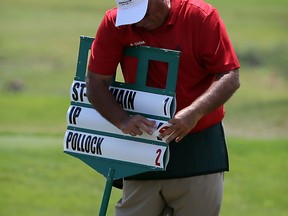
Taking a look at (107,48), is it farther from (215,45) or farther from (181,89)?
(215,45)

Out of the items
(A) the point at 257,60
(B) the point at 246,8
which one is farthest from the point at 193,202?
(B) the point at 246,8

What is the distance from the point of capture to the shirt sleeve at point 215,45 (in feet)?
17.3

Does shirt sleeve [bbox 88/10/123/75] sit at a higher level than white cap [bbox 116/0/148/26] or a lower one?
lower

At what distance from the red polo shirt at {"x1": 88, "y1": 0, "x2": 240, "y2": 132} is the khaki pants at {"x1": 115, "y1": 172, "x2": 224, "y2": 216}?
30cm

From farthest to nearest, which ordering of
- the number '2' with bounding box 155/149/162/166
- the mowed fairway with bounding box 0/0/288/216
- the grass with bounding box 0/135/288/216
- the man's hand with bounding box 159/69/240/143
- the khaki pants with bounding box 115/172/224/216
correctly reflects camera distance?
1. the mowed fairway with bounding box 0/0/288/216
2. the grass with bounding box 0/135/288/216
3. the khaki pants with bounding box 115/172/224/216
4. the number '2' with bounding box 155/149/162/166
5. the man's hand with bounding box 159/69/240/143

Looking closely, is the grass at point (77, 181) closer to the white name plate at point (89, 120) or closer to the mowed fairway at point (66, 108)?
the mowed fairway at point (66, 108)

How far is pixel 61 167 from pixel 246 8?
104ft

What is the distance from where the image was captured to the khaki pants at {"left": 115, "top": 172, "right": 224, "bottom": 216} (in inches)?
216

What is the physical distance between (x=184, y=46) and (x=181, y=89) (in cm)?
23

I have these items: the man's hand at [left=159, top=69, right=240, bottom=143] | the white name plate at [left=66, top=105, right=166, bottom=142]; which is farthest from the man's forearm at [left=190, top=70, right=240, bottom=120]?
the white name plate at [left=66, top=105, right=166, bottom=142]

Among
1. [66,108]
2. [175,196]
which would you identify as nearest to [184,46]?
[175,196]

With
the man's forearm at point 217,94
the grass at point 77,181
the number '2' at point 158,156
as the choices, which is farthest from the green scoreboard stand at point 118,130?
the grass at point 77,181

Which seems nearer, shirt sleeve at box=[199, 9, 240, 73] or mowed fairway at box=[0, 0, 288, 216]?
shirt sleeve at box=[199, 9, 240, 73]

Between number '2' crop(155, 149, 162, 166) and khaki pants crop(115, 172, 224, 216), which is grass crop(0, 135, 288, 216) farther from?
number '2' crop(155, 149, 162, 166)
